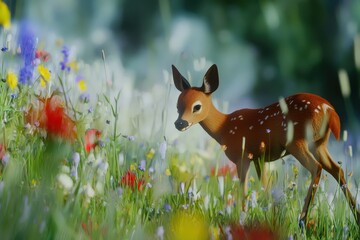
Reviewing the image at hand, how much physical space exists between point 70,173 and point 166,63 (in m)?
1.09

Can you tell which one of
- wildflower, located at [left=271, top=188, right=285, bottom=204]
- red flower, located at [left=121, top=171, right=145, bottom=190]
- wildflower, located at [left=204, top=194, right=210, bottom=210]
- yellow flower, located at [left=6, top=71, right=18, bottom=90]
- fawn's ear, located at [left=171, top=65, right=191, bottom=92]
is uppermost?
yellow flower, located at [left=6, top=71, right=18, bottom=90]

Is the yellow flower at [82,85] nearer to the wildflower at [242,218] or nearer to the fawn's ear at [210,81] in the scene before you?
the fawn's ear at [210,81]

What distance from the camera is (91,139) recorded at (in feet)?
7.08

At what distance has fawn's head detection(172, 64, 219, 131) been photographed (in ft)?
7.84

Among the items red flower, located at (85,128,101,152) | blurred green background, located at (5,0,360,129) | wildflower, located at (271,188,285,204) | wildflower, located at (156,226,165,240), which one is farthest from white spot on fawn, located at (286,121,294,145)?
blurred green background, located at (5,0,360,129)

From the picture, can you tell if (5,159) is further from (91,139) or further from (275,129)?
(275,129)

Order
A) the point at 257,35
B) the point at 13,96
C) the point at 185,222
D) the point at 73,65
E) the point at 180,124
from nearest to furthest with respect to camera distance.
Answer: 1. the point at 185,222
2. the point at 13,96
3. the point at 180,124
4. the point at 73,65
5. the point at 257,35

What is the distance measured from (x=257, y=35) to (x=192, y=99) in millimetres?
1757

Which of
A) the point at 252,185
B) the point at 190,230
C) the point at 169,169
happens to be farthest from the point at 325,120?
the point at 190,230

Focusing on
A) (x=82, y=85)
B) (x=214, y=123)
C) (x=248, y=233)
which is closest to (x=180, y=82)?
(x=214, y=123)

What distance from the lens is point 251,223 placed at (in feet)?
6.58

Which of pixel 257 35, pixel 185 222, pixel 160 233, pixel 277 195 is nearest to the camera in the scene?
pixel 160 233

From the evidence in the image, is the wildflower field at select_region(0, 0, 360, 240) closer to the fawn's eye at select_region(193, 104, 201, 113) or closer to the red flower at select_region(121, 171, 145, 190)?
the red flower at select_region(121, 171, 145, 190)

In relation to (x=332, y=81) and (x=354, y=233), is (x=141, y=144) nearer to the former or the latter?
(x=354, y=233)
